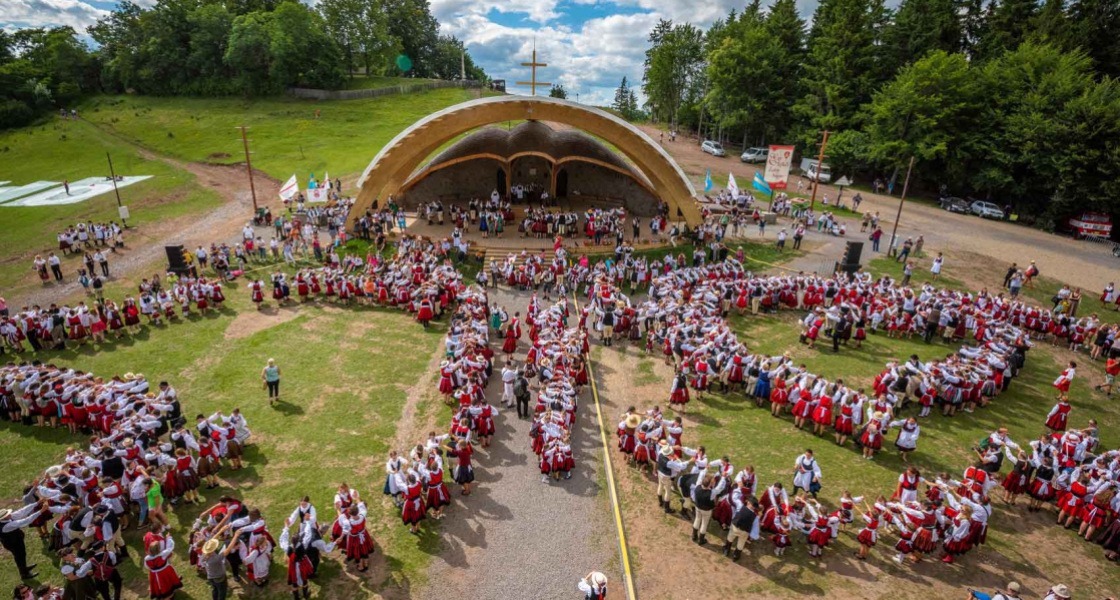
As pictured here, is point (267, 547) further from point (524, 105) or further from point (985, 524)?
point (524, 105)

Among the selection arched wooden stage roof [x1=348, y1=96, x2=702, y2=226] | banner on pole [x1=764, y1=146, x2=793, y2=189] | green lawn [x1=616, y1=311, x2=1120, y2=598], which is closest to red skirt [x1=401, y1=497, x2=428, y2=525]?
green lawn [x1=616, y1=311, x2=1120, y2=598]

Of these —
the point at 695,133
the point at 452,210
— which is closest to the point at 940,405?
the point at 452,210

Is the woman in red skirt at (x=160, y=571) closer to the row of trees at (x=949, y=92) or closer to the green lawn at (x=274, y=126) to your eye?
the green lawn at (x=274, y=126)

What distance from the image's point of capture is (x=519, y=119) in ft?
86.9

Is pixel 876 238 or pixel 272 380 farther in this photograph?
pixel 876 238

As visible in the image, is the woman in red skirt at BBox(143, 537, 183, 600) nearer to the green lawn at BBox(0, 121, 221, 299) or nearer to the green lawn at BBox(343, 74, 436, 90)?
the green lawn at BBox(0, 121, 221, 299)

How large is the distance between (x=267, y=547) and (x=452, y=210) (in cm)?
2162

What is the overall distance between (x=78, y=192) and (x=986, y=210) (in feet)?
205

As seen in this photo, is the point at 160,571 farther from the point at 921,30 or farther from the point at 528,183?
the point at 921,30

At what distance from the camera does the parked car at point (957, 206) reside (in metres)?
39.1

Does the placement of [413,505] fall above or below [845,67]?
below

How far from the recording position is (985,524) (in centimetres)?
1000

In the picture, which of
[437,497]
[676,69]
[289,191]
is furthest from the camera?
[676,69]

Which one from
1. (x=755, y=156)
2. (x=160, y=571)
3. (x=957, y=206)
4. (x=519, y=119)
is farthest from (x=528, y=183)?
(x=957, y=206)
